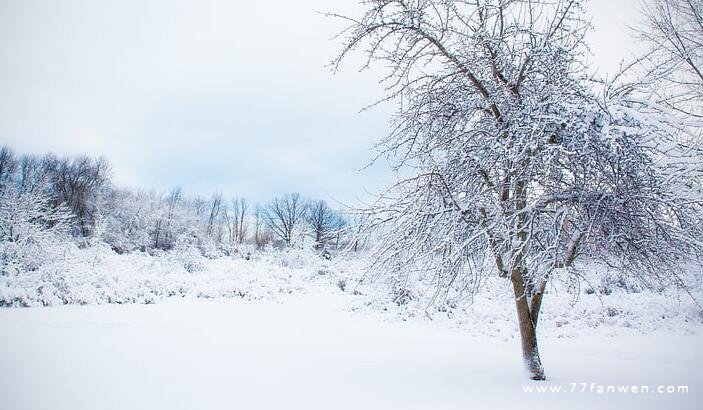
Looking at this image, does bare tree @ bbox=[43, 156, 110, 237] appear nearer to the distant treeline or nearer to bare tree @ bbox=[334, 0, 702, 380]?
the distant treeline

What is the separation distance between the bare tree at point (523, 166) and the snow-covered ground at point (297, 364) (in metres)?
1.30

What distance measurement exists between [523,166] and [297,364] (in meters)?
4.68

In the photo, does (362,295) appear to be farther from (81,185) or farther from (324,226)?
(81,185)

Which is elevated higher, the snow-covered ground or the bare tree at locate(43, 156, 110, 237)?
the bare tree at locate(43, 156, 110, 237)

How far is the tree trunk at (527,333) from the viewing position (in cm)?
516

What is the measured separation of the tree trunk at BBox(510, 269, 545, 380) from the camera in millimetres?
5160

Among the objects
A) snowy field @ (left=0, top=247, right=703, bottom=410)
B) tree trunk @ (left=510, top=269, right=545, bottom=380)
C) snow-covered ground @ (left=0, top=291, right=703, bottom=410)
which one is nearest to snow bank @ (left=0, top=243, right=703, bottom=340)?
snowy field @ (left=0, top=247, right=703, bottom=410)

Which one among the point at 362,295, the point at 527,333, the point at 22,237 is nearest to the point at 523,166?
the point at 527,333

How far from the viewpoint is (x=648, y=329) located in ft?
35.2

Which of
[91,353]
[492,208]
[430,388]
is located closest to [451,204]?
[492,208]

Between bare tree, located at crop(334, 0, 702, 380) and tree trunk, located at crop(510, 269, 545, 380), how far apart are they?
0.02 m

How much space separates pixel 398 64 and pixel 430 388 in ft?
14.2

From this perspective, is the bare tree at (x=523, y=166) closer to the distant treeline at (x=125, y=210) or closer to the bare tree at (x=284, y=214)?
the distant treeline at (x=125, y=210)

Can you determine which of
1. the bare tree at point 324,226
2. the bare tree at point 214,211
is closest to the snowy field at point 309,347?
the bare tree at point 324,226
